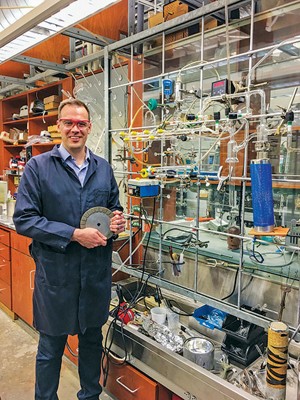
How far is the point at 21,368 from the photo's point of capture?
2.27 meters

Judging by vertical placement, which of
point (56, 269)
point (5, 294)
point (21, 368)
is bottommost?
point (21, 368)

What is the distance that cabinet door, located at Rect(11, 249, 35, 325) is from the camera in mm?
2664

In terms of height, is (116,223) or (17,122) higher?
(17,122)

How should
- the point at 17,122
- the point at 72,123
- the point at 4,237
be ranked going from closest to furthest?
the point at 72,123 → the point at 4,237 → the point at 17,122

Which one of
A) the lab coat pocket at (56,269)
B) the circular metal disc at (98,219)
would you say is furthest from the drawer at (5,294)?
the circular metal disc at (98,219)

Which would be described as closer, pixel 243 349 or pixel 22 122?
pixel 243 349

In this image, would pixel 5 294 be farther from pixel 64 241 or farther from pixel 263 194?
pixel 263 194

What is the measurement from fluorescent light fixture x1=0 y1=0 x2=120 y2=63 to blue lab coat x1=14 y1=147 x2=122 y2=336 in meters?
0.66

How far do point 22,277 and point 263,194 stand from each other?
2288 mm

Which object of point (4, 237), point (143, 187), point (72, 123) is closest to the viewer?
point (72, 123)

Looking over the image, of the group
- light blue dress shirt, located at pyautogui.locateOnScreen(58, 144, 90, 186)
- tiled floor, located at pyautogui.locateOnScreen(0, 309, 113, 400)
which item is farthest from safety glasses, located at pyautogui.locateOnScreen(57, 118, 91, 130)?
tiled floor, located at pyautogui.locateOnScreen(0, 309, 113, 400)

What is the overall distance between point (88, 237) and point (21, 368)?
1438 millimetres

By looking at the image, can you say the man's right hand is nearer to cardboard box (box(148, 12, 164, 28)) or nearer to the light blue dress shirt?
the light blue dress shirt

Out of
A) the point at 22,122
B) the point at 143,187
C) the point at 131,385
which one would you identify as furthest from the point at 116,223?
the point at 22,122
